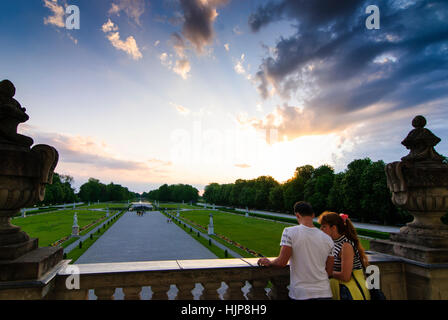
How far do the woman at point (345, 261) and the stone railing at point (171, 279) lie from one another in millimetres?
915

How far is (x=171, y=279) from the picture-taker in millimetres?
4027

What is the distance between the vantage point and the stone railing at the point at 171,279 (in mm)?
3861

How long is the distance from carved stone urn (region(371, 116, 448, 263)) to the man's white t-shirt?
256 cm

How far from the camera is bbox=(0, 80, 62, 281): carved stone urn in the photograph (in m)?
3.42

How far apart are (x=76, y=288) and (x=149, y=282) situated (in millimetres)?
948

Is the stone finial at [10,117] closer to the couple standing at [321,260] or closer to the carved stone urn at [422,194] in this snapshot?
the couple standing at [321,260]

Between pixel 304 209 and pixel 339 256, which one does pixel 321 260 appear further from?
pixel 304 209

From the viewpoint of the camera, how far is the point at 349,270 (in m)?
3.45

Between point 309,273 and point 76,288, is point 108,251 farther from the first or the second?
point 309,273

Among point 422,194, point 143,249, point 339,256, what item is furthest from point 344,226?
point 143,249

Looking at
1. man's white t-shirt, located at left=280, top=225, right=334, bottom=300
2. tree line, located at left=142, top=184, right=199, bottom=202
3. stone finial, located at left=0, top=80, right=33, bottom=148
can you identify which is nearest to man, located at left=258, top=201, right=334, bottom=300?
man's white t-shirt, located at left=280, top=225, right=334, bottom=300

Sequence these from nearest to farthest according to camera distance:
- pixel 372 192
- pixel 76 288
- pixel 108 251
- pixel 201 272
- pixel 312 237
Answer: pixel 312 237, pixel 76 288, pixel 201 272, pixel 108 251, pixel 372 192

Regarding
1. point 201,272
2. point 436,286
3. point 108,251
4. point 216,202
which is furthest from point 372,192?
point 216,202

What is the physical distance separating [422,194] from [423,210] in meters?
0.30
